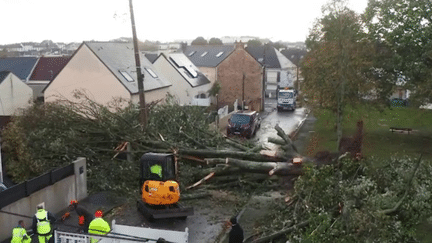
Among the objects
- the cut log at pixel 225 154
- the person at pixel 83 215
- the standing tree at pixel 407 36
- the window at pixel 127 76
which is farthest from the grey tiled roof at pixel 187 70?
the person at pixel 83 215

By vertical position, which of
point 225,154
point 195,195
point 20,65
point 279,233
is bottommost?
point 195,195

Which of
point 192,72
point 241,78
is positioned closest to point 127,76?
point 192,72

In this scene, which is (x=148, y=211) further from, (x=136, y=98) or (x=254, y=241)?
(x=136, y=98)

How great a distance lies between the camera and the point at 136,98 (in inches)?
1037

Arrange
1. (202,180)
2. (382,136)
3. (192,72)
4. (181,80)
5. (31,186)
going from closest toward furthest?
(31,186) < (202,180) < (382,136) < (181,80) < (192,72)

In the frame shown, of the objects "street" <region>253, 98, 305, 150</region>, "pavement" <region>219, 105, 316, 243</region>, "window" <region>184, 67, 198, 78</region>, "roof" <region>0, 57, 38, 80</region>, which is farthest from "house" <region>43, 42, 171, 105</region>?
"roof" <region>0, 57, 38, 80</region>

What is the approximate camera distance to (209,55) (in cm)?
4753

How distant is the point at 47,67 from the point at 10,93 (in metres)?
11.7

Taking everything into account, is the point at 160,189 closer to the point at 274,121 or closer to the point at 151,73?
the point at 151,73

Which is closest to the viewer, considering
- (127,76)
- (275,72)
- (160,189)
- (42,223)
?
(42,223)

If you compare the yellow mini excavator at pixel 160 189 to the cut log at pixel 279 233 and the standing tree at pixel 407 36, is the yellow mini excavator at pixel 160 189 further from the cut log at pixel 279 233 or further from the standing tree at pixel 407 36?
the standing tree at pixel 407 36

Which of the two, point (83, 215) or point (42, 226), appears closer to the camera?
point (42, 226)

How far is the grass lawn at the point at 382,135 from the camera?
1933 centimetres

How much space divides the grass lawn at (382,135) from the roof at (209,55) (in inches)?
701
